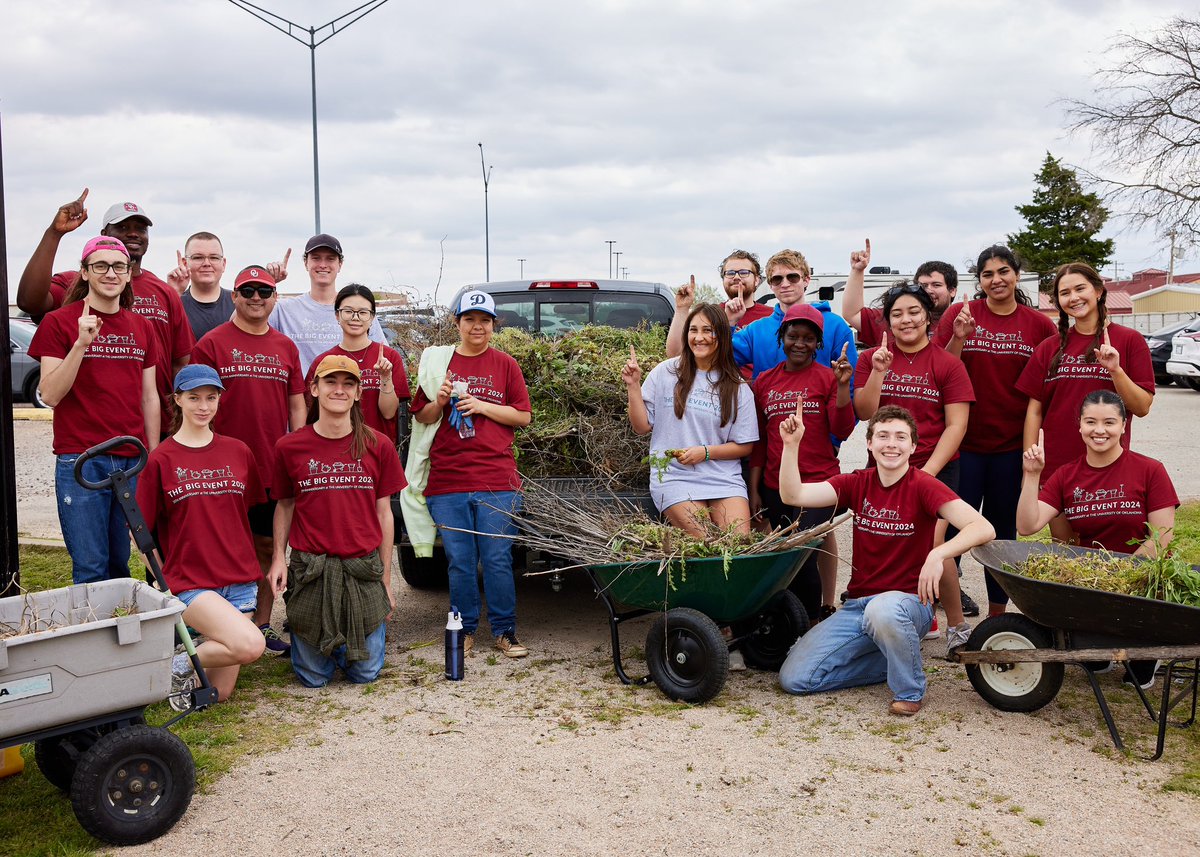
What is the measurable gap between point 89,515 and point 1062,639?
14.6 ft

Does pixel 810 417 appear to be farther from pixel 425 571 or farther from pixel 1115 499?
pixel 425 571

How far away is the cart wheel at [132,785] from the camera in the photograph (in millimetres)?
3449

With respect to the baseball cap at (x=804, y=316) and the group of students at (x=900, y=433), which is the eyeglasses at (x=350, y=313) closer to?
A: the group of students at (x=900, y=433)

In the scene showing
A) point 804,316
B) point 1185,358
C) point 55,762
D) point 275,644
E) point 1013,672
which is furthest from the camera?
point 1185,358

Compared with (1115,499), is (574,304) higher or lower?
higher

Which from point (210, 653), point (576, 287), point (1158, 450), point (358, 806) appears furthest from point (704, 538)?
point (1158, 450)

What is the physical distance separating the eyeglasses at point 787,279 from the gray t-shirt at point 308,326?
231cm

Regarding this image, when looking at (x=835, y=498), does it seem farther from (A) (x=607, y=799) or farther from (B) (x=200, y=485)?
(B) (x=200, y=485)

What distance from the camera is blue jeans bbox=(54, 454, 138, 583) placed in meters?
4.86

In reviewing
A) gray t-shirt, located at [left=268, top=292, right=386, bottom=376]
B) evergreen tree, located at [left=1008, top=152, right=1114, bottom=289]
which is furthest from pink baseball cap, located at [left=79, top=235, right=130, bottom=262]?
evergreen tree, located at [left=1008, top=152, right=1114, bottom=289]

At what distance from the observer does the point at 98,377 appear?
5000 mm

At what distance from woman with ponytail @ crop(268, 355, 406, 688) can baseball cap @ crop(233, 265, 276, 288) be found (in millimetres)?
544

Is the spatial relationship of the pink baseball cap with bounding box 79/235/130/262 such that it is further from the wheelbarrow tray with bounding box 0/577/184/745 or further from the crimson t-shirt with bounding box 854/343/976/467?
the crimson t-shirt with bounding box 854/343/976/467

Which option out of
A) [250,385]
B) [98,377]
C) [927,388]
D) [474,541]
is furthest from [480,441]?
[927,388]
